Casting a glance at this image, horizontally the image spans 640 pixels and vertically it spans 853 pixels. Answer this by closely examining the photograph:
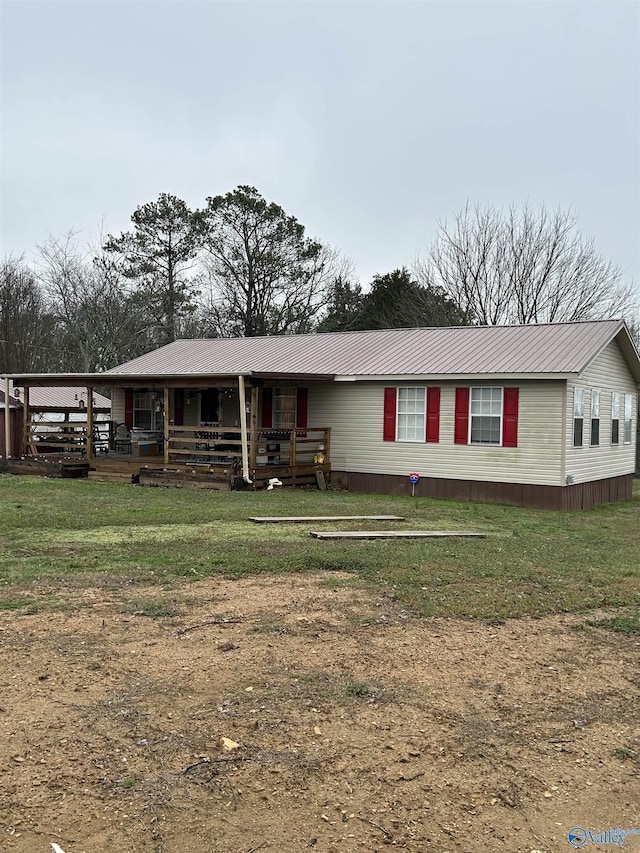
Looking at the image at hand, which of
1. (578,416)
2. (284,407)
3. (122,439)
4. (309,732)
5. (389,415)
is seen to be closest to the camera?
(309,732)

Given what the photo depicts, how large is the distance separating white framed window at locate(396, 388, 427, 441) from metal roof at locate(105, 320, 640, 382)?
1.80 feet

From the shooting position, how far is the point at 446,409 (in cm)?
1570

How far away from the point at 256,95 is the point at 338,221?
18705 millimetres

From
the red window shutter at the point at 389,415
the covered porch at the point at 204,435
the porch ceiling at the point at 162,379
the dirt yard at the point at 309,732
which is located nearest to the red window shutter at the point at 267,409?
the covered porch at the point at 204,435

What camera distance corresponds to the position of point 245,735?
360 centimetres

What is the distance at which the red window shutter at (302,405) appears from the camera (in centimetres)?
1773

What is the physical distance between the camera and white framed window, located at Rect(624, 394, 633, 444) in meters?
18.6

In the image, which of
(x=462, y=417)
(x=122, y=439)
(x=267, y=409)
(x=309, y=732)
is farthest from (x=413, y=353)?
(x=309, y=732)

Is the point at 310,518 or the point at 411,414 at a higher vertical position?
the point at 411,414

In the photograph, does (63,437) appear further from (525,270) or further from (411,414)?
(525,270)

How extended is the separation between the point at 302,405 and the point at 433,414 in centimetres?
350

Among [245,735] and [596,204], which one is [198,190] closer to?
[596,204]

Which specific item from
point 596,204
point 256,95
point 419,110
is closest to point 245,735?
point 256,95

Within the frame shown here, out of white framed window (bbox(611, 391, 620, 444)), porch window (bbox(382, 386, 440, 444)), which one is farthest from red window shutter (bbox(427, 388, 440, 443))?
white framed window (bbox(611, 391, 620, 444))
